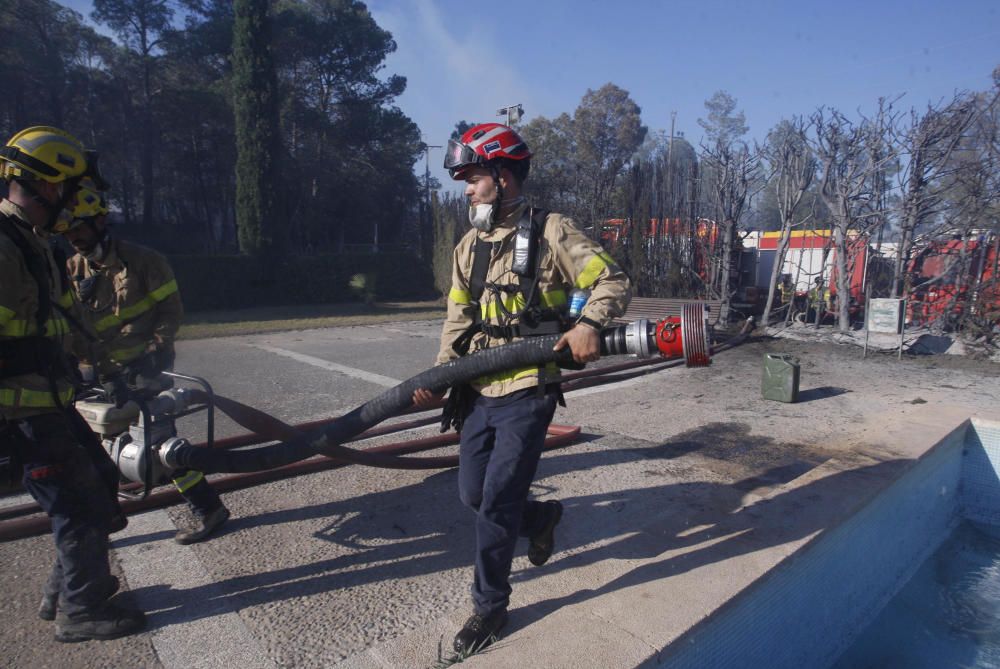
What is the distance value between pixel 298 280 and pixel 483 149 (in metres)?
20.0

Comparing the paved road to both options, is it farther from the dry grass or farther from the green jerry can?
the dry grass

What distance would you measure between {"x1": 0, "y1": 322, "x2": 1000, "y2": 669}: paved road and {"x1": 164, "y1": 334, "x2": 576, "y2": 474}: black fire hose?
50cm

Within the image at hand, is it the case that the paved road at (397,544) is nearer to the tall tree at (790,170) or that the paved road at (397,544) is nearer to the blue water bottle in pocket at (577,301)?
the blue water bottle in pocket at (577,301)

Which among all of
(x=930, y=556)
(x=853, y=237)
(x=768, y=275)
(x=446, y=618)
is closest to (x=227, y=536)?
(x=446, y=618)

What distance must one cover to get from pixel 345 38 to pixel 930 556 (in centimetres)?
3037

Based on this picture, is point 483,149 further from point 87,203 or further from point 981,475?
point 981,475

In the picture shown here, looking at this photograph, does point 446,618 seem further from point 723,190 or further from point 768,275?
point 768,275

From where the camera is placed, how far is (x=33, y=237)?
8.29 ft

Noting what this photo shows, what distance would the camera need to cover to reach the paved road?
8.30 ft

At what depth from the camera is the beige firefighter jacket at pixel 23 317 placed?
236 cm

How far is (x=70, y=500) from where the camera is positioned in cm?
253

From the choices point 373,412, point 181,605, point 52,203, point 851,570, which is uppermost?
point 52,203

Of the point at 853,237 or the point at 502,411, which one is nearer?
the point at 502,411

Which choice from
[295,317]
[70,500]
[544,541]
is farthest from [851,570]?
[295,317]
